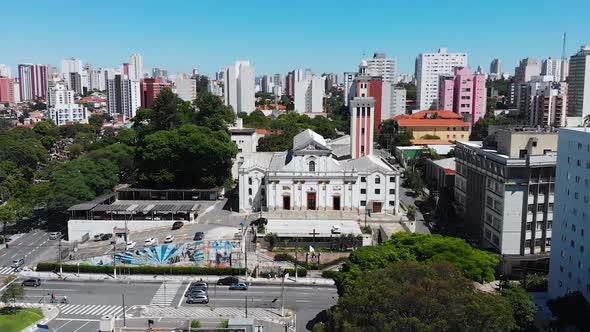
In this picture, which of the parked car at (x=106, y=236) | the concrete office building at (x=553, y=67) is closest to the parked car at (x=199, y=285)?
the parked car at (x=106, y=236)

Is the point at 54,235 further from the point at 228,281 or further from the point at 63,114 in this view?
the point at 63,114

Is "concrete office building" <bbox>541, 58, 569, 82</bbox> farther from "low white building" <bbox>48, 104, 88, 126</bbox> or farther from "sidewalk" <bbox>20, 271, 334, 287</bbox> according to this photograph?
"sidewalk" <bbox>20, 271, 334, 287</bbox>

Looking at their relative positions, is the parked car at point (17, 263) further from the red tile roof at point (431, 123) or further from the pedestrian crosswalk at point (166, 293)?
the red tile roof at point (431, 123)

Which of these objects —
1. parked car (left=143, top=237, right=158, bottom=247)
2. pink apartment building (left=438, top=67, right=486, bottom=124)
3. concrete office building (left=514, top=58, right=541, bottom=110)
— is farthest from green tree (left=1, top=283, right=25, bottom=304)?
concrete office building (left=514, top=58, right=541, bottom=110)

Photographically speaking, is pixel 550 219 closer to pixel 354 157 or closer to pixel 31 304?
pixel 354 157

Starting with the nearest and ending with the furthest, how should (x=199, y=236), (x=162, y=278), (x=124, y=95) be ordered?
(x=162, y=278), (x=199, y=236), (x=124, y=95)

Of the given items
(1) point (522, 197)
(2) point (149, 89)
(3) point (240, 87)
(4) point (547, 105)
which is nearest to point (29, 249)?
(1) point (522, 197)

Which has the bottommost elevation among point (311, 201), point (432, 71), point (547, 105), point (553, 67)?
point (311, 201)
